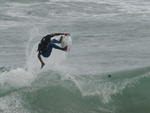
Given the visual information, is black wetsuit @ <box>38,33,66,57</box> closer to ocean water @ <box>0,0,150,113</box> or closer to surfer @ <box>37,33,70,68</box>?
surfer @ <box>37,33,70,68</box>

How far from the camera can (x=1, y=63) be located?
80.7 ft

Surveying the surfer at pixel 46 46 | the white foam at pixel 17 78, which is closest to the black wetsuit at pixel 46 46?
the surfer at pixel 46 46

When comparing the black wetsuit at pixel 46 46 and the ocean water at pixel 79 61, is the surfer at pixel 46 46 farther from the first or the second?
the ocean water at pixel 79 61

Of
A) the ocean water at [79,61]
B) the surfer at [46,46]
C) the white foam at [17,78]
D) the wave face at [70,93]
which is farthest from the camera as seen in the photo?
the white foam at [17,78]

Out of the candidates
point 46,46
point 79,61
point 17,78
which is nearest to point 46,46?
Answer: point 46,46

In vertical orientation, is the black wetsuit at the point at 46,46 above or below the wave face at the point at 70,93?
above

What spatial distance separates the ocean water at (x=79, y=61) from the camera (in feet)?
61.8

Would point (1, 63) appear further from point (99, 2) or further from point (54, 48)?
point (99, 2)

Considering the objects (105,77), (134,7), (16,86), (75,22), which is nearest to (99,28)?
(75,22)

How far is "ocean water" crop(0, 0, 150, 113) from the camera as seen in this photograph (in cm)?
1883

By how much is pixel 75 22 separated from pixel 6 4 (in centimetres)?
983

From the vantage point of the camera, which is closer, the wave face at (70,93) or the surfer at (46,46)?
the wave face at (70,93)

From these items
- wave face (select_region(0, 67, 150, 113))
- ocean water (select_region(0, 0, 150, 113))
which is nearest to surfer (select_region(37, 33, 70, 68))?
ocean water (select_region(0, 0, 150, 113))

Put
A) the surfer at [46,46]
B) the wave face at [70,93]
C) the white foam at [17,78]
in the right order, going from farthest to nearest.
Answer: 1. the white foam at [17,78]
2. the surfer at [46,46]
3. the wave face at [70,93]
